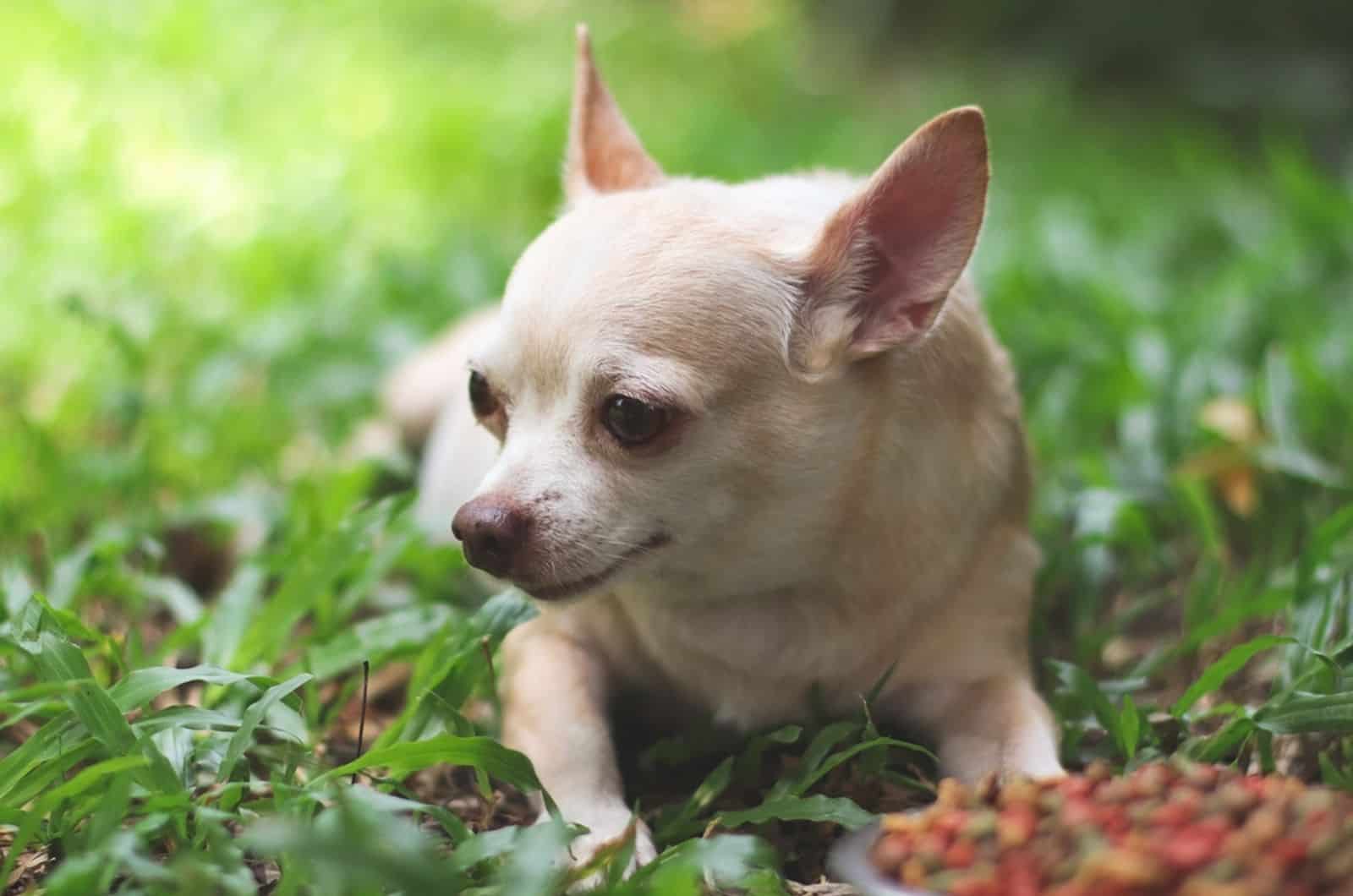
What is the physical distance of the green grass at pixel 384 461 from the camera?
2.29m

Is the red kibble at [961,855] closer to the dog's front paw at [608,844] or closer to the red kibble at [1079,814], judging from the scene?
A: the red kibble at [1079,814]

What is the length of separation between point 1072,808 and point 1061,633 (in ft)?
4.73

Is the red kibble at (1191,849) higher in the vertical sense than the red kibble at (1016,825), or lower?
higher

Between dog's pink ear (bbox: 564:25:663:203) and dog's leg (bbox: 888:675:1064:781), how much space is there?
4.14 feet

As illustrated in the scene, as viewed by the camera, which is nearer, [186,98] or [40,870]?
[40,870]

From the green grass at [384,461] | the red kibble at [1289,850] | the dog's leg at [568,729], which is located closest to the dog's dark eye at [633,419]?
the green grass at [384,461]

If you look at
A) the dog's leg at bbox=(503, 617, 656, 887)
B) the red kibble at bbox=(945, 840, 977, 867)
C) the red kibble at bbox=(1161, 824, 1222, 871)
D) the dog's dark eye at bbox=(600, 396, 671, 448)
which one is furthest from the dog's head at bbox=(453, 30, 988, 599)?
the red kibble at bbox=(1161, 824, 1222, 871)

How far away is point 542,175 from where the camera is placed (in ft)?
21.7

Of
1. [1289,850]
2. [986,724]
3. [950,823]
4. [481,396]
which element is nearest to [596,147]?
[481,396]

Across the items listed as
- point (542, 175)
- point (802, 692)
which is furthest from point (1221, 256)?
point (802, 692)

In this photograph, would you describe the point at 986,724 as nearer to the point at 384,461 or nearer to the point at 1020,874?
the point at 1020,874

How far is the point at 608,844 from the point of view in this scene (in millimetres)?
2107

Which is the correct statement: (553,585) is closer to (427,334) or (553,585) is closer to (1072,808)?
(1072,808)

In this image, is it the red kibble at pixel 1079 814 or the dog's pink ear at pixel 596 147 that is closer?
the red kibble at pixel 1079 814
